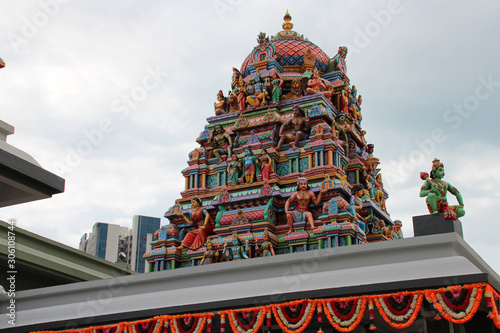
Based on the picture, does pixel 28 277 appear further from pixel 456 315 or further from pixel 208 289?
pixel 456 315

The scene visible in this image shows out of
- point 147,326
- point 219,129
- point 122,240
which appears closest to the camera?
point 147,326

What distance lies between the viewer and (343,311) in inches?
505

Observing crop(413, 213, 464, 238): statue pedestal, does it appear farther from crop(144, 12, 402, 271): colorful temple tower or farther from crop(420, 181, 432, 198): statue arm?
crop(144, 12, 402, 271): colorful temple tower

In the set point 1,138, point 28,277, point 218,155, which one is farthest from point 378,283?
point 218,155

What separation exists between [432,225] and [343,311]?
8.93ft

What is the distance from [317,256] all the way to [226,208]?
13950 millimetres

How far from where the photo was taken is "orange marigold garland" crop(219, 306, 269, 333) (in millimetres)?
13242

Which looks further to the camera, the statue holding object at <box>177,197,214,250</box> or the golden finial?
the golden finial

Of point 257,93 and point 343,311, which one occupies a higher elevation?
point 257,93

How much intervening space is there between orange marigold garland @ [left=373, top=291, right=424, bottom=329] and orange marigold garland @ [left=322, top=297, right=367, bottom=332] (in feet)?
1.27

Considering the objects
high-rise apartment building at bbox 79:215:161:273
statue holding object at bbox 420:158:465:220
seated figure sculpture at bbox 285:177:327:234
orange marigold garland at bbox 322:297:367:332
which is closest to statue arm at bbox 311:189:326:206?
seated figure sculpture at bbox 285:177:327:234

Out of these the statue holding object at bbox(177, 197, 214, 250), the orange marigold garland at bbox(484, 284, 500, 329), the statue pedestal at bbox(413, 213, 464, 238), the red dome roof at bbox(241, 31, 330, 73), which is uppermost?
the red dome roof at bbox(241, 31, 330, 73)

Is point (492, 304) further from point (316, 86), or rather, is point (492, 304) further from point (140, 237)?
point (140, 237)

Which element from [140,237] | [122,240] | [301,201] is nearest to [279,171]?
[301,201]
